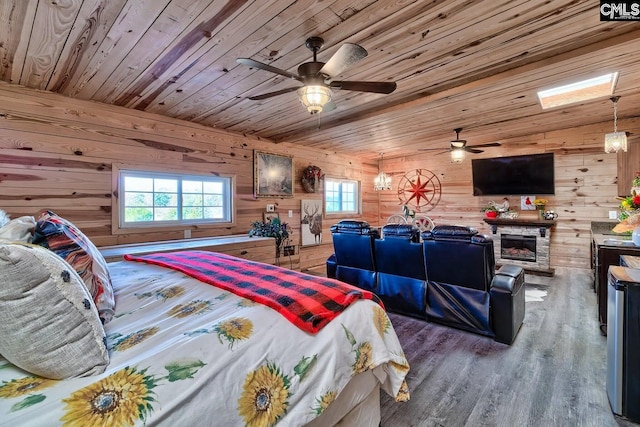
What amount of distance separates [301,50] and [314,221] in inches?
152

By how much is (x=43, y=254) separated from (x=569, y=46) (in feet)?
11.6

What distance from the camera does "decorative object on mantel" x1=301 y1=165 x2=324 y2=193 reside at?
559 cm

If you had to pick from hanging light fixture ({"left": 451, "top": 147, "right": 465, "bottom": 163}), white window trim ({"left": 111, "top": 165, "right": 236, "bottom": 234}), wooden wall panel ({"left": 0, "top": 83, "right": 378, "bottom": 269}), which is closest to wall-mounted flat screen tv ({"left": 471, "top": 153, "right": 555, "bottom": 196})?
hanging light fixture ({"left": 451, "top": 147, "right": 465, "bottom": 163})

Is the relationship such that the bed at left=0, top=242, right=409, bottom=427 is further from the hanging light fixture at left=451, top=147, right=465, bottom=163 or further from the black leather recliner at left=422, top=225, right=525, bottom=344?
the hanging light fixture at left=451, top=147, right=465, bottom=163

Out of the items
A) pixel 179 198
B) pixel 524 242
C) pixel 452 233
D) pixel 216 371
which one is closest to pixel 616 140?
pixel 524 242

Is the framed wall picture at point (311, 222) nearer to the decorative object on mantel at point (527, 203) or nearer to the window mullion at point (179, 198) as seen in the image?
the window mullion at point (179, 198)

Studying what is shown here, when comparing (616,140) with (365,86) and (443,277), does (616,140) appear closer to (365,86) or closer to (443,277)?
(443,277)

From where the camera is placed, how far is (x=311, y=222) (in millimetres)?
5816

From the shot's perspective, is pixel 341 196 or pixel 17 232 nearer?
pixel 17 232

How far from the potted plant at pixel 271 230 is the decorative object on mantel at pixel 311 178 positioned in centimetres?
106

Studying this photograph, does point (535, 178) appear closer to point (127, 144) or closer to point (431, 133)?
point (431, 133)

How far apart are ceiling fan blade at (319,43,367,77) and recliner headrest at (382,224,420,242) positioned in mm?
1706

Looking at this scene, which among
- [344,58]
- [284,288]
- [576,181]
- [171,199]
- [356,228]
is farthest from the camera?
Answer: [576,181]

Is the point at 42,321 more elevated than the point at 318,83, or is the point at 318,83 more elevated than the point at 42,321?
the point at 318,83
